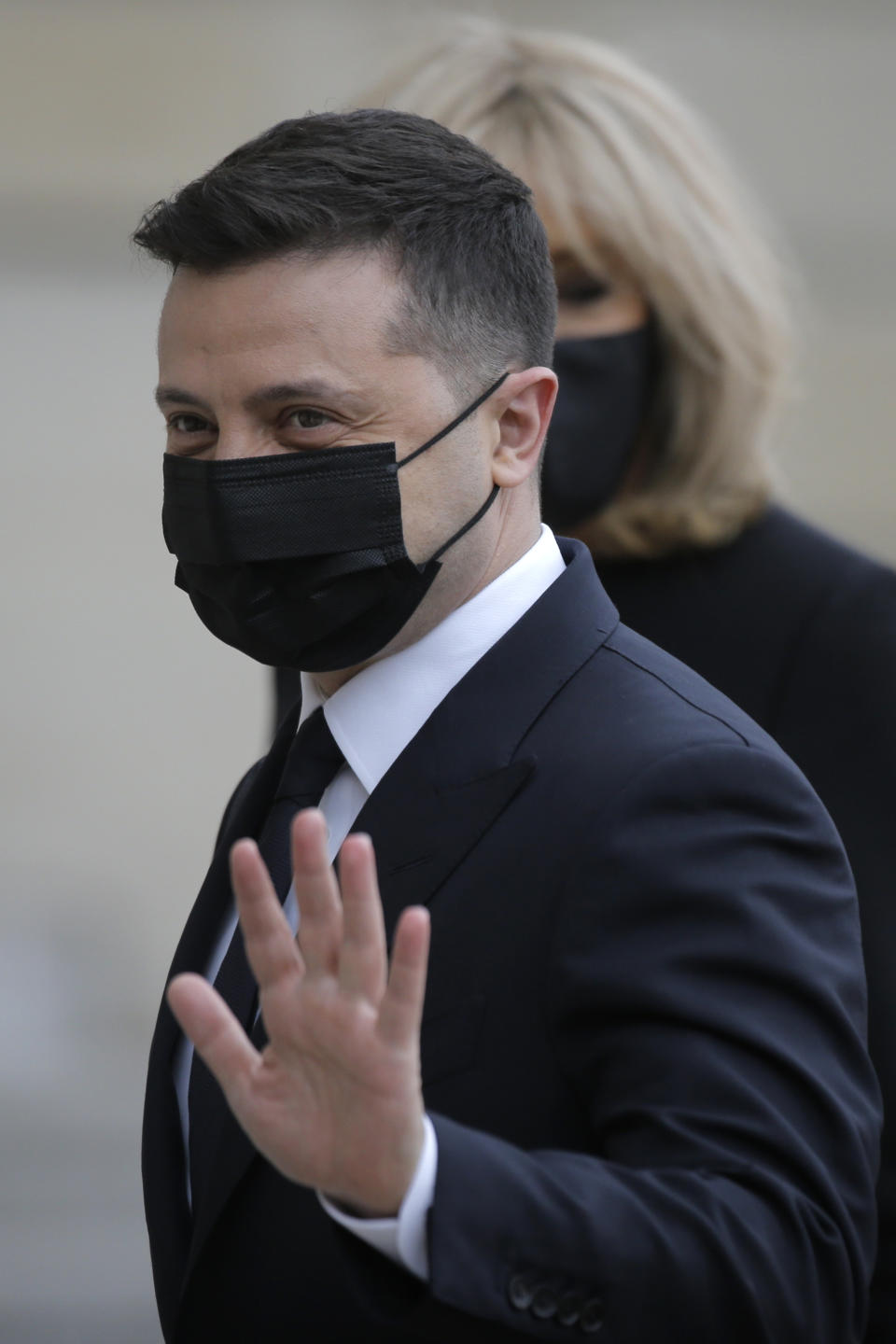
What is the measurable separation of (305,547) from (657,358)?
4.43 ft

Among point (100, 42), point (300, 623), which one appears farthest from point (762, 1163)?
point (100, 42)

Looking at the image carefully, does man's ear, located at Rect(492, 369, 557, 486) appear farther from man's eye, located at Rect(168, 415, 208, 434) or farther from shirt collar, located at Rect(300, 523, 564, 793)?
man's eye, located at Rect(168, 415, 208, 434)

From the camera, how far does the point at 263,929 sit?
1472 mm

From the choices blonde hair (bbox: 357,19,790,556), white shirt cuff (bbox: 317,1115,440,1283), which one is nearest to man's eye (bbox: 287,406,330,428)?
white shirt cuff (bbox: 317,1115,440,1283)

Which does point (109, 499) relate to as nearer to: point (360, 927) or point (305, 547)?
point (305, 547)

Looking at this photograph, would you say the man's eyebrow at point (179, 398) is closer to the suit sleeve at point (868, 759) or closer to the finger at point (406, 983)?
the finger at point (406, 983)

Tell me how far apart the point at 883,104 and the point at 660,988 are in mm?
5551

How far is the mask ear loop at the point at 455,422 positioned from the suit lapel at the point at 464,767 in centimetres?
22

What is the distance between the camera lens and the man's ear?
81.5 inches

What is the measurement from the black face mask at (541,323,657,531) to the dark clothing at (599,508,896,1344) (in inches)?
5.6

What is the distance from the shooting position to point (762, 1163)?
1.56 meters

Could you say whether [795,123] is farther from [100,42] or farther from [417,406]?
[417,406]

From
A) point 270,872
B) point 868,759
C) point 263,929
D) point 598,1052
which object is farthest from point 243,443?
point 868,759

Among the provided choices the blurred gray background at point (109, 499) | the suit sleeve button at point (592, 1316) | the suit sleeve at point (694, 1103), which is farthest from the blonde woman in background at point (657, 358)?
the blurred gray background at point (109, 499)
